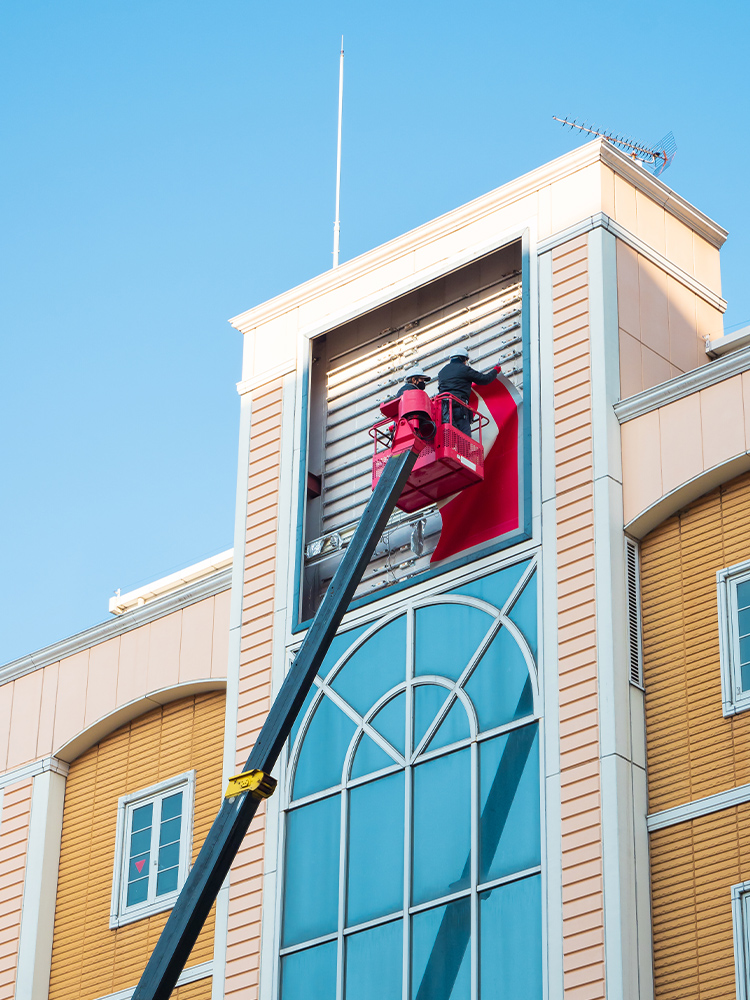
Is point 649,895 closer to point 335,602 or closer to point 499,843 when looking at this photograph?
point 499,843

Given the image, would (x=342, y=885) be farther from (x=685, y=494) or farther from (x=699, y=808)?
(x=685, y=494)

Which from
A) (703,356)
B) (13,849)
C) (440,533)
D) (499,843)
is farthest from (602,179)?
(13,849)

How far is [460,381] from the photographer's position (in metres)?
27.7

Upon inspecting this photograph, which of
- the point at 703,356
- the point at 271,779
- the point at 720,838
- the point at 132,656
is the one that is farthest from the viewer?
the point at 132,656

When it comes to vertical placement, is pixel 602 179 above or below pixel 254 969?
above

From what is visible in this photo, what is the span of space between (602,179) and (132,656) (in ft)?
36.3

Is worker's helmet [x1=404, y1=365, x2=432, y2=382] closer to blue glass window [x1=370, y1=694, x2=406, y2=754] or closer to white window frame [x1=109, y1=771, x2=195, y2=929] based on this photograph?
blue glass window [x1=370, y1=694, x2=406, y2=754]

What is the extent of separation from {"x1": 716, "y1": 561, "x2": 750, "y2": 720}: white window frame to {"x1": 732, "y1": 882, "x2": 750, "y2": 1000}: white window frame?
2.35 metres

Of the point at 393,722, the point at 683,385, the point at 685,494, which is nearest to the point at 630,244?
the point at 683,385

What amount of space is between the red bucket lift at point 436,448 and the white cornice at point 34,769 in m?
8.39

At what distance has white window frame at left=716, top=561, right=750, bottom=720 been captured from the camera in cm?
2348

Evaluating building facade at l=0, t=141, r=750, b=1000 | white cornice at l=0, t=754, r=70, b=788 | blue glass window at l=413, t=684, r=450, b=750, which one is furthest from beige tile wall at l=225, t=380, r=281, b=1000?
white cornice at l=0, t=754, r=70, b=788

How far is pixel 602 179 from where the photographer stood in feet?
91.2

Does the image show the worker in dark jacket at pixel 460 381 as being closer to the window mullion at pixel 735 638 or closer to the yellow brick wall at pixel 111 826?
the window mullion at pixel 735 638
